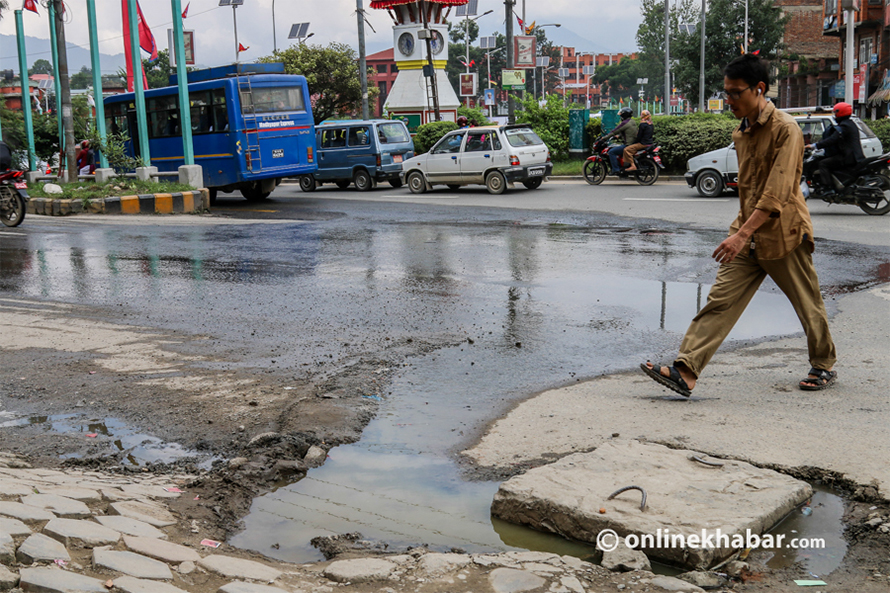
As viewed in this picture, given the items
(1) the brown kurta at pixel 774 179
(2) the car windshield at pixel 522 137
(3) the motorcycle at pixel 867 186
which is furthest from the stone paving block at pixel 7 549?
(2) the car windshield at pixel 522 137

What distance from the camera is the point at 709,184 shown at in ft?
58.2

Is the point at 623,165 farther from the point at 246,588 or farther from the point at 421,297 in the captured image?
the point at 246,588

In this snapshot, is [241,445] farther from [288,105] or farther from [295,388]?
[288,105]

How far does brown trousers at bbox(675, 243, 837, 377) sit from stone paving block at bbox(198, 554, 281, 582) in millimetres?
2747

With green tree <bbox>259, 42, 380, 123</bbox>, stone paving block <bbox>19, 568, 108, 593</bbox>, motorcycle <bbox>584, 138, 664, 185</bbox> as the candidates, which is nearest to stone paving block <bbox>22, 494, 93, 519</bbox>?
stone paving block <bbox>19, 568, 108, 593</bbox>

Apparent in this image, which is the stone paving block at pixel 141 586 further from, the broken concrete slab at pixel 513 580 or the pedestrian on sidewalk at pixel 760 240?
the pedestrian on sidewalk at pixel 760 240

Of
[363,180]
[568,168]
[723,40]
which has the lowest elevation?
[363,180]

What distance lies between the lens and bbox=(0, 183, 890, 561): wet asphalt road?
13.1 feet

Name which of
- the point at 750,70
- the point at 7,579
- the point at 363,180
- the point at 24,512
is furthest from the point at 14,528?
the point at 363,180

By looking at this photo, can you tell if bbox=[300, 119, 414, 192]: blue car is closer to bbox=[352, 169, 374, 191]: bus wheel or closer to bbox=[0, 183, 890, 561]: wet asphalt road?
bbox=[352, 169, 374, 191]: bus wheel

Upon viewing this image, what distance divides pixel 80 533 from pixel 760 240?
367 centimetres

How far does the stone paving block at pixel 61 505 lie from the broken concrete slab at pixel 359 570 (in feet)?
3.37

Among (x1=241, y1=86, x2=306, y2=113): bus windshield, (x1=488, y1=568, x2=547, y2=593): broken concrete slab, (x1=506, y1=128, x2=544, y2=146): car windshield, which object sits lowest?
(x1=488, y1=568, x2=547, y2=593): broken concrete slab

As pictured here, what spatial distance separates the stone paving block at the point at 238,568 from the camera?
295 centimetres
